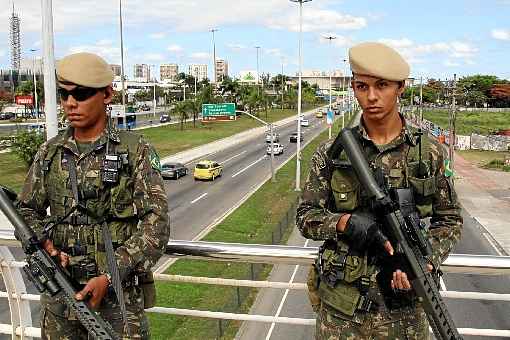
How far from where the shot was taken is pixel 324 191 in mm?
2117

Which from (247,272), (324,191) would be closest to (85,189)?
(324,191)

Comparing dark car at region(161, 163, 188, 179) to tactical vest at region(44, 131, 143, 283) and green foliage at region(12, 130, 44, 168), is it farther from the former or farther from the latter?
tactical vest at region(44, 131, 143, 283)

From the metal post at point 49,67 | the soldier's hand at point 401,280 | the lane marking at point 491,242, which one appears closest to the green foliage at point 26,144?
the lane marking at point 491,242

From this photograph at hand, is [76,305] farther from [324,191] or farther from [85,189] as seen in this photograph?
[324,191]

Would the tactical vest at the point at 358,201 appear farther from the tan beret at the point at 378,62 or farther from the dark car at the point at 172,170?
the dark car at the point at 172,170

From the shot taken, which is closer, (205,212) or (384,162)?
(384,162)

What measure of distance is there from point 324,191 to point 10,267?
186cm

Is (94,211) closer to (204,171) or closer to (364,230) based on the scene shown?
(364,230)

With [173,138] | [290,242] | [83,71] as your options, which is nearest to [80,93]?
[83,71]

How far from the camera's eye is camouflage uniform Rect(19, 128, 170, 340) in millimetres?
2131

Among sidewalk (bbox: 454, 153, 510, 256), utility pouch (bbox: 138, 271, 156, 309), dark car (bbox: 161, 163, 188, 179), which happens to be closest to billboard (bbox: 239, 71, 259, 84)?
sidewalk (bbox: 454, 153, 510, 256)

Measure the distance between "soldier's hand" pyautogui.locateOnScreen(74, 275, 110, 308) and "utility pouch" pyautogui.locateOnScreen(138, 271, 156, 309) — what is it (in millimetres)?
193

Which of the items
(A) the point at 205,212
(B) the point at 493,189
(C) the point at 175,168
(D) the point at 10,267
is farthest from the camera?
(B) the point at 493,189

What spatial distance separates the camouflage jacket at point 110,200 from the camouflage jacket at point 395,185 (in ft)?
1.92
